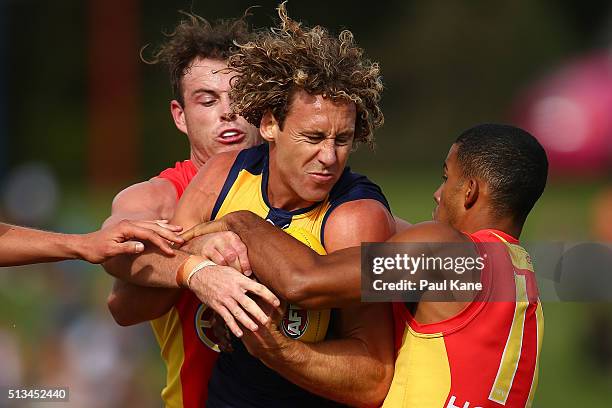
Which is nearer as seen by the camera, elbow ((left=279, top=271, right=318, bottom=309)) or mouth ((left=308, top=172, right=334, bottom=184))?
elbow ((left=279, top=271, right=318, bottom=309))

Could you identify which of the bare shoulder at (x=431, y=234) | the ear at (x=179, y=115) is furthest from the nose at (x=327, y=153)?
the ear at (x=179, y=115)

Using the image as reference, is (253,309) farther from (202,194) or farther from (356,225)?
(202,194)

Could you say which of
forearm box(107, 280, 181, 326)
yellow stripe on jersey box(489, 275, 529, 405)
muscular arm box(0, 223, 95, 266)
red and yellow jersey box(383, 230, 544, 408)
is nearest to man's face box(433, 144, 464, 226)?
red and yellow jersey box(383, 230, 544, 408)

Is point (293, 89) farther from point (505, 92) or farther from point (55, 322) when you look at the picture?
point (505, 92)

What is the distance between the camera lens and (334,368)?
4.58 meters

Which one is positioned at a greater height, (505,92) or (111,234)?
(505,92)

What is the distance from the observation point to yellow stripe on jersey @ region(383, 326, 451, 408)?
15.1ft

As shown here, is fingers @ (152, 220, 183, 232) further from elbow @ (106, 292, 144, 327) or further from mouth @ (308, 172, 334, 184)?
mouth @ (308, 172, 334, 184)

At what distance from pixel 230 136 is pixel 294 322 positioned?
51.4 inches

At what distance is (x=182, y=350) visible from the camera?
18.2ft

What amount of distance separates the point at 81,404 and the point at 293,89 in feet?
18.0

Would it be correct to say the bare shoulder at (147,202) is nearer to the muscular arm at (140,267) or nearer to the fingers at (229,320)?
the muscular arm at (140,267)

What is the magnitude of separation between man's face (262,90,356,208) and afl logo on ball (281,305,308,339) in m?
0.47

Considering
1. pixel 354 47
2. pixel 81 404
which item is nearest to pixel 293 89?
pixel 354 47
